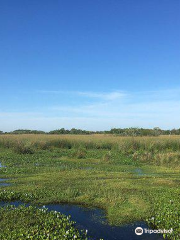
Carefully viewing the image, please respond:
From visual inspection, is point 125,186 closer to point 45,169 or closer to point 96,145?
point 45,169

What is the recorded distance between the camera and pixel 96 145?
112 feet

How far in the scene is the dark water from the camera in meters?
8.22

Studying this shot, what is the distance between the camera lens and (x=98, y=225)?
9008mm

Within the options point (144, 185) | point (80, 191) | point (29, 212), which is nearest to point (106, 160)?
point (144, 185)

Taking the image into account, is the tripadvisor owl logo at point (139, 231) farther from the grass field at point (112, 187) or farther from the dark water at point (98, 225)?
the grass field at point (112, 187)

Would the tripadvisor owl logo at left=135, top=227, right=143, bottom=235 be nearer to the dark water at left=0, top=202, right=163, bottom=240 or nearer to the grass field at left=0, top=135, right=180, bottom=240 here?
the dark water at left=0, top=202, right=163, bottom=240

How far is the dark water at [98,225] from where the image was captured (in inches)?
324

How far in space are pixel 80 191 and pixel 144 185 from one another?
3726mm
